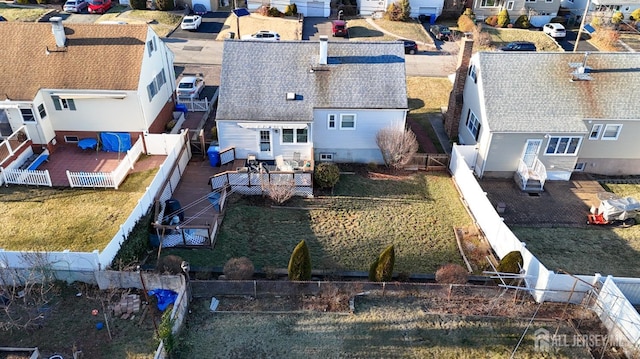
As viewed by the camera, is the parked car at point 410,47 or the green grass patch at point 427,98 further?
the parked car at point 410,47

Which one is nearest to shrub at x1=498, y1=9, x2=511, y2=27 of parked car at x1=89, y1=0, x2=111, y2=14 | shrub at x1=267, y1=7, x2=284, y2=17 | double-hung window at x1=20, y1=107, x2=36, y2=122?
shrub at x1=267, y1=7, x2=284, y2=17

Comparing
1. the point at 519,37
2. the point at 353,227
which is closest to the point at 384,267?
the point at 353,227

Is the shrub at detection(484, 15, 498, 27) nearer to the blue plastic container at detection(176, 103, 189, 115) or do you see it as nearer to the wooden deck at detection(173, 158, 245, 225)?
the blue plastic container at detection(176, 103, 189, 115)

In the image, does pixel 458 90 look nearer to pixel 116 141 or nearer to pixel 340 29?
pixel 116 141

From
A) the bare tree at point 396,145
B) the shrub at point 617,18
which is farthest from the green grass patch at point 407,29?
the bare tree at point 396,145

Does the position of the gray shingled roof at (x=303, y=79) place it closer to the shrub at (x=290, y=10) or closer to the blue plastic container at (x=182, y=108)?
the blue plastic container at (x=182, y=108)

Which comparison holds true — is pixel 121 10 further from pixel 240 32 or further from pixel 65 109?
pixel 65 109
